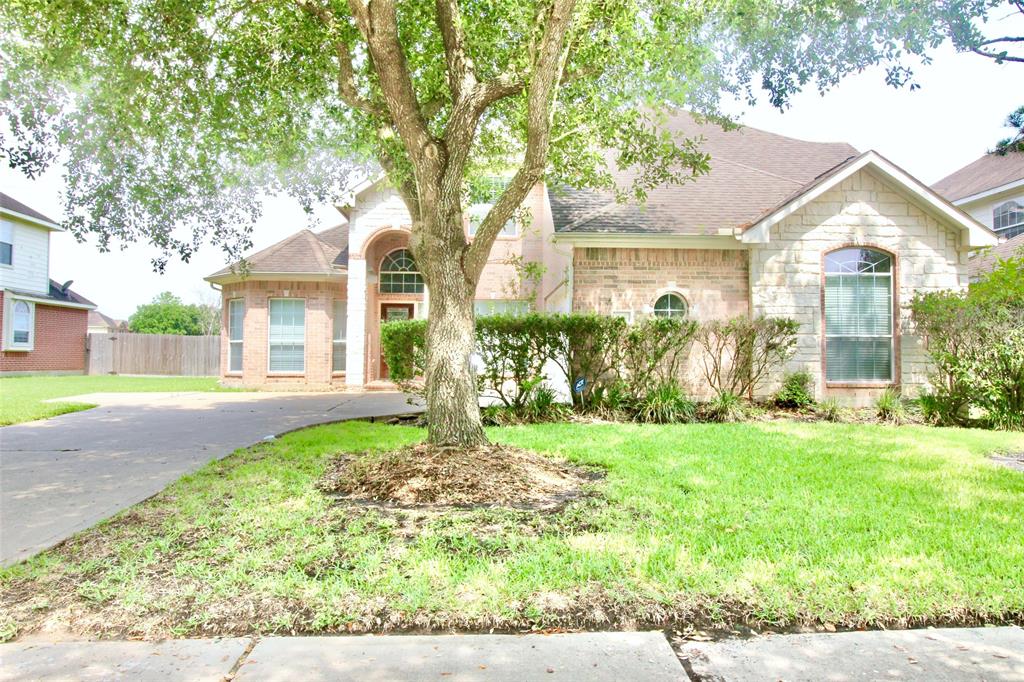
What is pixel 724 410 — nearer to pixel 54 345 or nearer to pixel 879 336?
pixel 879 336

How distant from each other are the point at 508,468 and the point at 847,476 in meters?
3.24

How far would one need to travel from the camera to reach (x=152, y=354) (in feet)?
91.7

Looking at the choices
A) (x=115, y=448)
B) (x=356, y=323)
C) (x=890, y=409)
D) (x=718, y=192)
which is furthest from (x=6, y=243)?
(x=890, y=409)

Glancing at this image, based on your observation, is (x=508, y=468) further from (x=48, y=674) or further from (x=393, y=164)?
(x=393, y=164)

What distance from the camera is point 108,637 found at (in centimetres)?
288

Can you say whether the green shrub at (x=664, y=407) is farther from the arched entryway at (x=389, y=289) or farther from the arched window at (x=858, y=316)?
the arched entryway at (x=389, y=289)

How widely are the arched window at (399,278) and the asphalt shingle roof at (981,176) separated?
16.2m

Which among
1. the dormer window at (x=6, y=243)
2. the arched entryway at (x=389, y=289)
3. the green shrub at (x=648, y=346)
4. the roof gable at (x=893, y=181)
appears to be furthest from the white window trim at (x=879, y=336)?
the dormer window at (x=6, y=243)

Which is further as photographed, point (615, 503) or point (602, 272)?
point (602, 272)

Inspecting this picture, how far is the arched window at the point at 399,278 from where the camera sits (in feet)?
59.3

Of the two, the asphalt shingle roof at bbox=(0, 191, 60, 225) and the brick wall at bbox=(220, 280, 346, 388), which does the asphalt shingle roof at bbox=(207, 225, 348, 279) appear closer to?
the brick wall at bbox=(220, 280, 346, 388)

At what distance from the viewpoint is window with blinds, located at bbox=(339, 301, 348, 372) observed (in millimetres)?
18328

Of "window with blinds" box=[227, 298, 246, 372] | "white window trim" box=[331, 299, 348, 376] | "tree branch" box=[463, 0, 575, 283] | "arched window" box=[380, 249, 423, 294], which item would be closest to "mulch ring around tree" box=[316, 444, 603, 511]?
"tree branch" box=[463, 0, 575, 283]

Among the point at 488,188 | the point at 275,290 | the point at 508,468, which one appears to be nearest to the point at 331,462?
the point at 508,468
